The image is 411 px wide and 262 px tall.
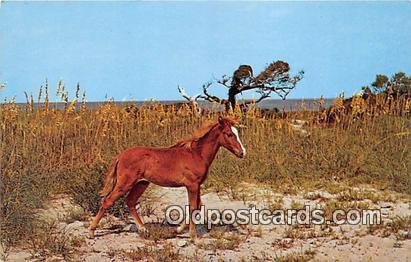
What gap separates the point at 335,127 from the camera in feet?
27.0

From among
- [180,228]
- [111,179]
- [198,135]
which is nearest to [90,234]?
[111,179]

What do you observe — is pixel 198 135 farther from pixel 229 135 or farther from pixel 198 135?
pixel 229 135

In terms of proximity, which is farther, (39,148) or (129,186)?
(39,148)

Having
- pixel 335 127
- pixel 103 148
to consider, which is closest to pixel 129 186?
pixel 103 148

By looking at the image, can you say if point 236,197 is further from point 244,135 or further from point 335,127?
point 335,127

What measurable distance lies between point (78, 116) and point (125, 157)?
144cm

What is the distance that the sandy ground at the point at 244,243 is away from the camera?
199 inches

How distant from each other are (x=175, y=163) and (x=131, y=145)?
128 cm

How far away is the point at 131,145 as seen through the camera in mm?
6102

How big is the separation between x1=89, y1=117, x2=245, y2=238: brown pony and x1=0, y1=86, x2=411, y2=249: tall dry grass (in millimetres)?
1074

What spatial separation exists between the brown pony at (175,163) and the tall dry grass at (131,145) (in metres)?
1.07

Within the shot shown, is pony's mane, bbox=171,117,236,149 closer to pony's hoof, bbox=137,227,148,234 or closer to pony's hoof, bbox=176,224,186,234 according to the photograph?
pony's hoof, bbox=176,224,186,234

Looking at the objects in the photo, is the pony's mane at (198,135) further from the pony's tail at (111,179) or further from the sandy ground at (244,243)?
the sandy ground at (244,243)

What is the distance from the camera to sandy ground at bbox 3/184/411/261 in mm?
5059
